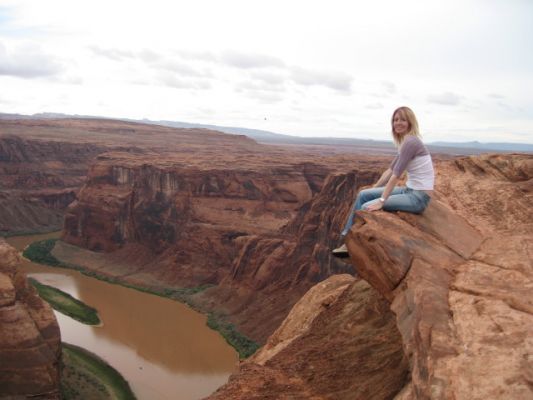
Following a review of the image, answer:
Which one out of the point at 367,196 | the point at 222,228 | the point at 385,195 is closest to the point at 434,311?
the point at 385,195

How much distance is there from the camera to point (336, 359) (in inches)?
452

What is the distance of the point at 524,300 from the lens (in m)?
8.62

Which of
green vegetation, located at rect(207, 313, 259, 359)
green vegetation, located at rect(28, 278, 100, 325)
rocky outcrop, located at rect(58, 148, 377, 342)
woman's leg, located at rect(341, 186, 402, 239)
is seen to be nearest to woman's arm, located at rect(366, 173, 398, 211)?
woman's leg, located at rect(341, 186, 402, 239)

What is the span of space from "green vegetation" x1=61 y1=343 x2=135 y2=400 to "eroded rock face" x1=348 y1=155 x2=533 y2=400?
73.6 ft

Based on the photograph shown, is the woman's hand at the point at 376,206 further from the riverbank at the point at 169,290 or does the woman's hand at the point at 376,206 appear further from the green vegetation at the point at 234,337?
the riverbank at the point at 169,290

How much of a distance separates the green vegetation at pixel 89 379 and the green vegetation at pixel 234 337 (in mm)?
8864

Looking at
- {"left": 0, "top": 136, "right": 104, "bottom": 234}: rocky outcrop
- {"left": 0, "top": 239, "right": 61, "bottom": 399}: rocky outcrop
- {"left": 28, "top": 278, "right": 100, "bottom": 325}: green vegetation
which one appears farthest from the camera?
{"left": 0, "top": 136, "right": 104, "bottom": 234}: rocky outcrop

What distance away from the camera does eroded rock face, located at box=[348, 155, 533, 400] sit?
7234 mm

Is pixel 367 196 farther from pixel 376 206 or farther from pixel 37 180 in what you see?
pixel 37 180

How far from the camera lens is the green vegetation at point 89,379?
1143 inches

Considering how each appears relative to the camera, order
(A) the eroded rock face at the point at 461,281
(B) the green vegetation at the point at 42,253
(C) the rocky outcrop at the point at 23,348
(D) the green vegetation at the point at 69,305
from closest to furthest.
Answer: (A) the eroded rock face at the point at 461,281, (C) the rocky outcrop at the point at 23,348, (D) the green vegetation at the point at 69,305, (B) the green vegetation at the point at 42,253

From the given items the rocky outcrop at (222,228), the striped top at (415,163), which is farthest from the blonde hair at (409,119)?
the rocky outcrop at (222,228)

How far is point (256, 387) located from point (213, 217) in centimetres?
4998

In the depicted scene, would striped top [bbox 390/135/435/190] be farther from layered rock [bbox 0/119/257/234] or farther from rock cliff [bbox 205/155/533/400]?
layered rock [bbox 0/119/257/234]
